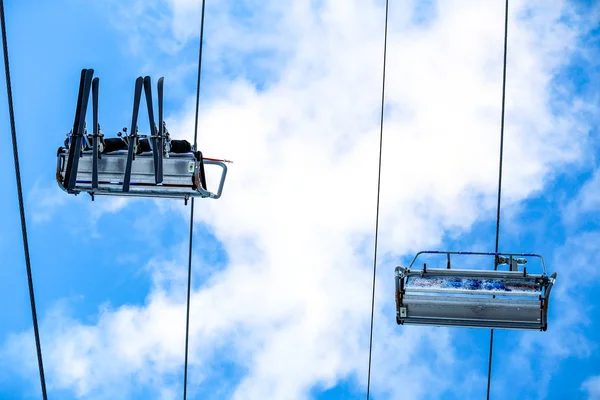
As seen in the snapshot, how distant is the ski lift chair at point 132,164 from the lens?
645 centimetres

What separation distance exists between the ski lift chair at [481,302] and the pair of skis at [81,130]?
97.1 inches

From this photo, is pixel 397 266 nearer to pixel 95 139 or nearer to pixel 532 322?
pixel 532 322

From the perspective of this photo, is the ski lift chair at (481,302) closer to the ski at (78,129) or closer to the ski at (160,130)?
the ski at (160,130)

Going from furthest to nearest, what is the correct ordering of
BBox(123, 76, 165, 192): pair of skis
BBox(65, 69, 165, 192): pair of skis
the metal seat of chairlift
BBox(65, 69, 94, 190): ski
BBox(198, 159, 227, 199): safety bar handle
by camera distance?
BBox(198, 159, 227, 199): safety bar handle, the metal seat of chairlift, BBox(123, 76, 165, 192): pair of skis, BBox(65, 69, 165, 192): pair of skis, BBox(65, 69, 94, 190): ski

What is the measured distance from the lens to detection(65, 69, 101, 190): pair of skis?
20.1 ft

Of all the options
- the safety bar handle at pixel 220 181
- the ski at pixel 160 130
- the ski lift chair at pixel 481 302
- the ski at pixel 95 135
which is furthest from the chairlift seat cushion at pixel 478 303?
the ski at pixel 95 135

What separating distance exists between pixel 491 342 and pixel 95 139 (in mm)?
4002

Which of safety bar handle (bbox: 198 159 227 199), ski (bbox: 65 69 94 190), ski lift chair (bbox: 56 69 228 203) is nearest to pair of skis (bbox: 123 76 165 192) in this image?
ski lift chair (bbox: 56 69 228 203)

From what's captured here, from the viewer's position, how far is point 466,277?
6461 millimetres

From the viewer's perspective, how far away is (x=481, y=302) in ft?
20.5

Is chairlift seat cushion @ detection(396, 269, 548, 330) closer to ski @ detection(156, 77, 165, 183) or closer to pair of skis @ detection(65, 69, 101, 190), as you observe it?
ski @ detection(156, 77, 165, 183)

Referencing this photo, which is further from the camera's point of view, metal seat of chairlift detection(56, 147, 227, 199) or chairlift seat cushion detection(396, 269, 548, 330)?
metal seat of chairlift detection(56, 147, 227, 199)

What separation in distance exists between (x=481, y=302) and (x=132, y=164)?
2.87 meters

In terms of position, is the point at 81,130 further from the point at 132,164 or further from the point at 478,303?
the point at 478,303
